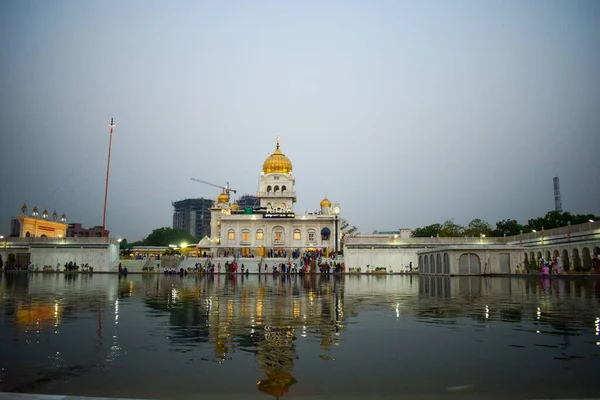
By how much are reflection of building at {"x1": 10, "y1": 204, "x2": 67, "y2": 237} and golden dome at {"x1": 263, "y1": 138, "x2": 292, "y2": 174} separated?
49380 mm

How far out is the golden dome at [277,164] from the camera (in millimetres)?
93438

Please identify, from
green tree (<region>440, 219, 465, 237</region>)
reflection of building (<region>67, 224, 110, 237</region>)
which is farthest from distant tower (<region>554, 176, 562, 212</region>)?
reflection of building (<region>67, 224, 110, 237</region>)

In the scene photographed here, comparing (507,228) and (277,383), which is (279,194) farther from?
(277,383)

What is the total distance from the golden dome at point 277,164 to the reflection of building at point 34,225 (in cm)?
4938

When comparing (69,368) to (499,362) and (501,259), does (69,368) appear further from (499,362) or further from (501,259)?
(501,259)

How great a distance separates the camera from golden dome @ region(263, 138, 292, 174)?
93438 mm

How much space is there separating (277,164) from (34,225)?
172 ft

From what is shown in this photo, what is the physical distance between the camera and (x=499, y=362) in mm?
7562

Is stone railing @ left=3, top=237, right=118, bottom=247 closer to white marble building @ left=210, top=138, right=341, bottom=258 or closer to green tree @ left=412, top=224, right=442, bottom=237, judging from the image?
white marble building @ left=210, top=138, right=341, bottom=258

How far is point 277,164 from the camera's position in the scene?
93.4 m

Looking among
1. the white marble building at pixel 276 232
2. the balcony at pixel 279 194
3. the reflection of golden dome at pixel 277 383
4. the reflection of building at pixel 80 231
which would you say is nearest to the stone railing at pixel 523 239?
the white marble building at pixel 276 232

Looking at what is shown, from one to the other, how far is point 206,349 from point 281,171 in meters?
85.2

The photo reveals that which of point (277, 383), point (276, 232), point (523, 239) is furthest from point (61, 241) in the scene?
point (277, 383)

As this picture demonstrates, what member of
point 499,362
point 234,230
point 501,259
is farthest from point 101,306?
point 234,230
